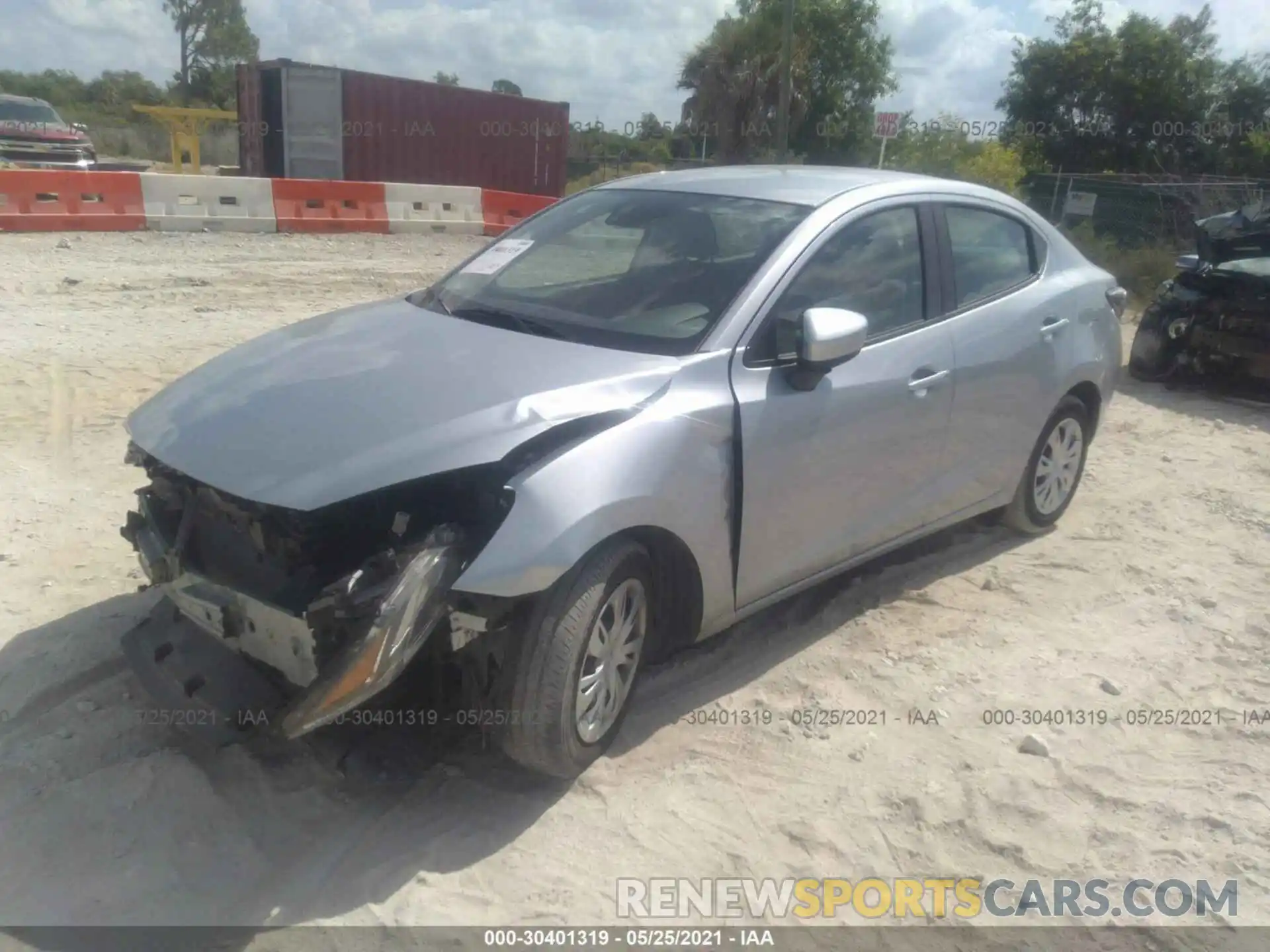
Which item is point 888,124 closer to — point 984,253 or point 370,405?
point 984,253

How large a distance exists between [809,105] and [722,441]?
3733cm

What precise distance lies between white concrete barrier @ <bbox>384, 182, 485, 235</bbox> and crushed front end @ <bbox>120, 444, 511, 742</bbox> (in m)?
13.2

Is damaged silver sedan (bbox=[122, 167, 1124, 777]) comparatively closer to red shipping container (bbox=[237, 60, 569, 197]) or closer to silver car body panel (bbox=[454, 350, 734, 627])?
silver car body panel (bbox=[454, 350, 734, 627])

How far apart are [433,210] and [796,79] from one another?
23567mm

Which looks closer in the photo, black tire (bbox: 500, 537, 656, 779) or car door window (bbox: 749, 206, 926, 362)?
black tire (bbox: 500, 537, 656, 779)

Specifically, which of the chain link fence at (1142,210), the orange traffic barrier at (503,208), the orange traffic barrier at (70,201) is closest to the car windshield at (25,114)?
the orange traffic barrier at (70,201)

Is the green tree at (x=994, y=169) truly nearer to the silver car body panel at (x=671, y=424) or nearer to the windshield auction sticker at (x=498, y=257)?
the silver car body panel at (x=671, y=424)

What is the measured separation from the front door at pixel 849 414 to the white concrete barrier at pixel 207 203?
40.0 feet

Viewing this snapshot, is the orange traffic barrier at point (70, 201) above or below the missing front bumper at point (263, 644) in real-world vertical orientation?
above

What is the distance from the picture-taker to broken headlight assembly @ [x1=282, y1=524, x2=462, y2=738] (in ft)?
8.54

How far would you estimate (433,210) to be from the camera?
53.3 ft

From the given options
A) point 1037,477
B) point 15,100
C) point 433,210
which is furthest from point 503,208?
point 1037,477

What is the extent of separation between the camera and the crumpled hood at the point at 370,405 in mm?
2799

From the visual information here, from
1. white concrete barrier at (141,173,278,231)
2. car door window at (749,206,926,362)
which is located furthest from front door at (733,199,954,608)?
white concrete barrier at (141,173,278,231)
